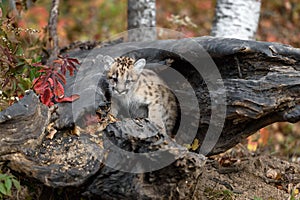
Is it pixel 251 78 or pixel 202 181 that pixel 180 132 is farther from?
pixel 251 78

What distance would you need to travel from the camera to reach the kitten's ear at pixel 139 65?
17.3 feet

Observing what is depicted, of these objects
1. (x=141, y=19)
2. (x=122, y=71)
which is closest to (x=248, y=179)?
(x=122, y=71)

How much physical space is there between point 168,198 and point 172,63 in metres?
1.85

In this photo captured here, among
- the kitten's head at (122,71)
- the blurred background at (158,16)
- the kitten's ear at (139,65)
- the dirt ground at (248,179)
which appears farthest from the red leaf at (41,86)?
the blurred background at (158,16)

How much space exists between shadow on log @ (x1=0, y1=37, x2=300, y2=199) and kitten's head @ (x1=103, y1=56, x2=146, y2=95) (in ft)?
0.49

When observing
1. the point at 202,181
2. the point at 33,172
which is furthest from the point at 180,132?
the point at 33,172

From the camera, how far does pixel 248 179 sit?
5.07 metres

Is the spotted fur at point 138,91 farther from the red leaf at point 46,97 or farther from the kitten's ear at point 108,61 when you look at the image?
the red leaf at point 46,97

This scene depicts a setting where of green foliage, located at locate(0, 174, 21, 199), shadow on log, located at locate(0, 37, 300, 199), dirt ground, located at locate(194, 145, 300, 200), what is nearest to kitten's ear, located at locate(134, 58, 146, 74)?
shadow on log, located at locate(0, 37, 300, 199)

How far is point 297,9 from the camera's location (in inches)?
526

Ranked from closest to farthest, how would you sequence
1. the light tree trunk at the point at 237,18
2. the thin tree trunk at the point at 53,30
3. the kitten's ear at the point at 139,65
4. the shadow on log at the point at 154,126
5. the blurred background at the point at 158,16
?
the shadow on log at the point at 154,126 < the kitten's ear at the point at 139,65 < the thin tree trunk at the point at 53,30 < the light tree trunk at the point at 237,18 < the blurred background at the point at 158,16

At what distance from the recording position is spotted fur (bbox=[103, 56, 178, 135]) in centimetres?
531

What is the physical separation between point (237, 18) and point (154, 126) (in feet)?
12.6

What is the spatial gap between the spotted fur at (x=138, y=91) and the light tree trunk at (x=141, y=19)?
1557mm
